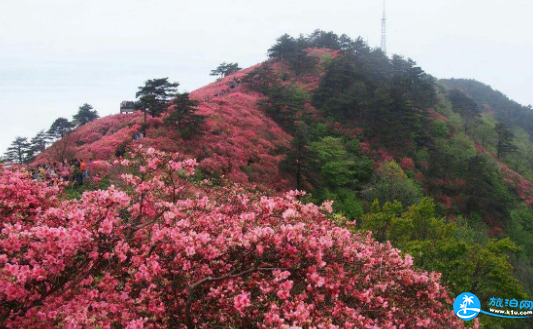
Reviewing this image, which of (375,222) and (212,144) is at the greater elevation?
(212,144)

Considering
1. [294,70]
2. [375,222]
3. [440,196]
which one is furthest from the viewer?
[294,70]

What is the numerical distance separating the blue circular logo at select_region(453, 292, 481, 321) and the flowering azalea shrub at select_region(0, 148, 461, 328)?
1612 millimetres

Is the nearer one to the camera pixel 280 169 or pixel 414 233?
pixel 414 233

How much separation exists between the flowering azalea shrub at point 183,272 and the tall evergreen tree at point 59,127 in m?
28.8

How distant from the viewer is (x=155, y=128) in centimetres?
1895

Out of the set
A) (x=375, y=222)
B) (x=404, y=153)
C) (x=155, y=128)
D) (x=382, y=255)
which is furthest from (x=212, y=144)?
(x=404, y=153)

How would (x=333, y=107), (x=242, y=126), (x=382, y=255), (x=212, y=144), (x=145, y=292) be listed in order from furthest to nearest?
(x=333, y=107)
(x=242, y=126)
(x=212, y=144)
(x=382, y=255)
(x=145, y=292)

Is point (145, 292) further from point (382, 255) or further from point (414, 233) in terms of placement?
point (414, 233)

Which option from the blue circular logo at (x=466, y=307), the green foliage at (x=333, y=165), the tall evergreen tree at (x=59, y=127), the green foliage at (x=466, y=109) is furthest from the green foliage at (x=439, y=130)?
the tall evergreen tree at (x=59, y=127)

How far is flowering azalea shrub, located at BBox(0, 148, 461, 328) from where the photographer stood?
10.2 ft

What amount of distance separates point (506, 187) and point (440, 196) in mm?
7294

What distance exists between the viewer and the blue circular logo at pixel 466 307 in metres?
5.50

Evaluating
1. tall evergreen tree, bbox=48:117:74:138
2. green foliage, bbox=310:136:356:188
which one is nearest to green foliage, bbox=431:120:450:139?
green foliage, bbox=310:136:356:188

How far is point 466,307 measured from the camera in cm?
568
